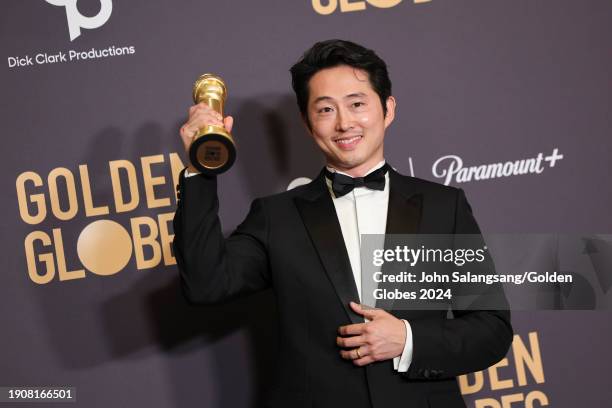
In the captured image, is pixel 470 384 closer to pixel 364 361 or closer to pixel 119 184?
pixel 364 361

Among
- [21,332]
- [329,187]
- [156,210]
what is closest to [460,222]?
[329,187]

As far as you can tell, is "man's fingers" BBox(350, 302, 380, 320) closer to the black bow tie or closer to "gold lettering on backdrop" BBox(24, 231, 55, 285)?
the black bow tie

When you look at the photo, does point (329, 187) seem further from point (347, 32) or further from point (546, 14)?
point (546, 14)

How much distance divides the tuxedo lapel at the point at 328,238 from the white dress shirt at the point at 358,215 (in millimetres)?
31

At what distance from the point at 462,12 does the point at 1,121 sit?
5.22ft

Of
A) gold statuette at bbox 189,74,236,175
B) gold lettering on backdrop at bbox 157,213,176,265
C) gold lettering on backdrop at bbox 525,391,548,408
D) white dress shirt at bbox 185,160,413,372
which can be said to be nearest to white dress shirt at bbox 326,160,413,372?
white dress shirt at bbox 185,160,413,372

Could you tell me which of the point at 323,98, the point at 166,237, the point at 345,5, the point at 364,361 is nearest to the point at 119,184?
the point at 166,237

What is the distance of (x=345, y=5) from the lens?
230 cm

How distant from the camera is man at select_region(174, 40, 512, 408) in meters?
1.54

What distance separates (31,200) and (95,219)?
217 millimetres

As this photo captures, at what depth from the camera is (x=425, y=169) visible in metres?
2.29

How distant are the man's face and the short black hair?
0.6 inches

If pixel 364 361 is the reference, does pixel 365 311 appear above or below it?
above

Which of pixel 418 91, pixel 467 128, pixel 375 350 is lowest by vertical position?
pixel 375 350
